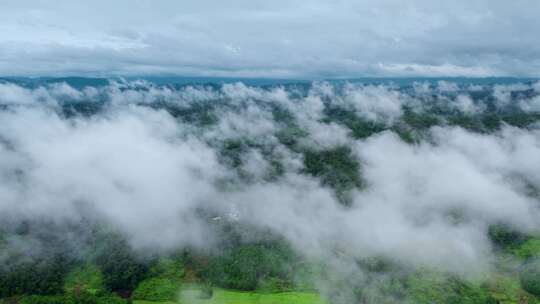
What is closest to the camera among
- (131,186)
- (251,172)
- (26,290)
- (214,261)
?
(26,290)

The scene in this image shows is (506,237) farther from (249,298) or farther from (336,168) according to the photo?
(249,298)

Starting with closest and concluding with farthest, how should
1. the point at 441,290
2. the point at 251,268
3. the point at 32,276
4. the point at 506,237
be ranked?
1. the point at 441,290
2. the point at 32,276
3. the point at 251,268
4. the point at 506,237

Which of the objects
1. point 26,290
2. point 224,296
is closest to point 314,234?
point 224,296

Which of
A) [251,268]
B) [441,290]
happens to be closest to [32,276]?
[251,268]

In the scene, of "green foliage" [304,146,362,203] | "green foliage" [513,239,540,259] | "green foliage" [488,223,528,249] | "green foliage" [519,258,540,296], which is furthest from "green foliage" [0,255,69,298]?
"green foliage" [513,239,540,259]

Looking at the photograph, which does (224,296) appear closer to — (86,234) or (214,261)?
(214,261)

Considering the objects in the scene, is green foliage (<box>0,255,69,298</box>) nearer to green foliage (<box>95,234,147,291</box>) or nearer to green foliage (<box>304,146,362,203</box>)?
green foliage (<box>95,234,147,291</box>)
